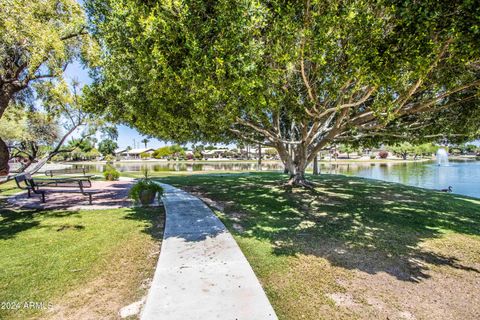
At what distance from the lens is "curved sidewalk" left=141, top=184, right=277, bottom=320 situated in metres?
3.47

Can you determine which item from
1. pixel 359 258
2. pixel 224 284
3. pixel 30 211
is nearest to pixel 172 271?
pixel 224 284

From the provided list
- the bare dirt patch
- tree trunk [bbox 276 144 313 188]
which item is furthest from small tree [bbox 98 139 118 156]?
the bare dirt patch

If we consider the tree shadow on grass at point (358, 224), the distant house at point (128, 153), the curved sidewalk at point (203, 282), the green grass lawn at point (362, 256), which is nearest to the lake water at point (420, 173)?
the tree shadow on grass at point (358, 224)

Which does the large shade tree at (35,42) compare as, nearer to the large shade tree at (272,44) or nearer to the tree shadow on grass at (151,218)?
the large shade tree at (272,44)

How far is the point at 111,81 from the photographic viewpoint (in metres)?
10.4

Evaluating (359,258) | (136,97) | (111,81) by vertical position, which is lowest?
(359,258)

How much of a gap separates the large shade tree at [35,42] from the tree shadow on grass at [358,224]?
310 inches

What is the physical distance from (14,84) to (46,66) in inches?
48.7

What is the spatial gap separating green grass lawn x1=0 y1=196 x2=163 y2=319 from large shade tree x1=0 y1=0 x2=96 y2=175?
3947mm

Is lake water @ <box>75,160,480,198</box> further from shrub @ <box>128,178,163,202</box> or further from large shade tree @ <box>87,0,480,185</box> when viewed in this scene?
shrub @ <box>128,178,163,202</box>

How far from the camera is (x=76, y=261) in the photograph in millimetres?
5309

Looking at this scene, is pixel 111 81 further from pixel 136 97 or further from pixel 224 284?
pixel 224 284

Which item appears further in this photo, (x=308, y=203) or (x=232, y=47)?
(x=308, y=203)

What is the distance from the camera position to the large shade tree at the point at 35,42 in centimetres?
770
